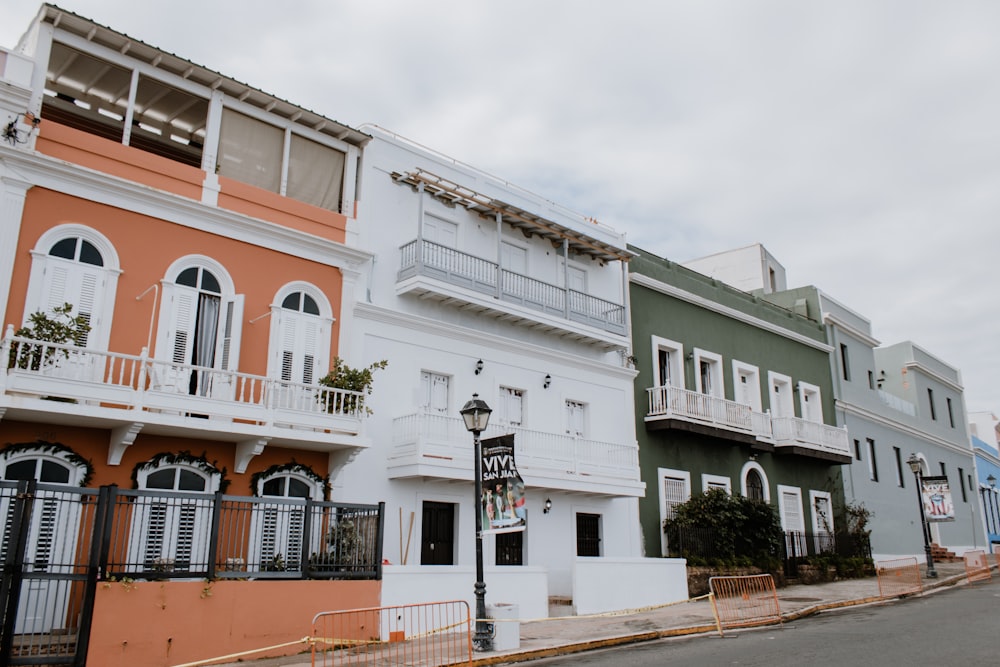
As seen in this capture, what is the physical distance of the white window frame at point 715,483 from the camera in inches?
981

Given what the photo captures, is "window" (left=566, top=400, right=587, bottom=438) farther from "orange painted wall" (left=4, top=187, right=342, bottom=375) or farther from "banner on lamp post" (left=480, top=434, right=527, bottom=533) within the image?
"banner on lamp post" (left=480, top=434, right=527, bottom=533)

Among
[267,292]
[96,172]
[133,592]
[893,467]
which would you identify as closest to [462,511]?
[267,292]

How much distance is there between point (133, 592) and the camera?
37.3 feet

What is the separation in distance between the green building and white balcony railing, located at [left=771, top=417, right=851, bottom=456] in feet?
0.12

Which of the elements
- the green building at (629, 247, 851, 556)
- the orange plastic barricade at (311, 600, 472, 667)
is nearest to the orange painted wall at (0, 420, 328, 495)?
the orange plastic barricade at (311, 600, 472, 667)

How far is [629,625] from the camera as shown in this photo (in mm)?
15695

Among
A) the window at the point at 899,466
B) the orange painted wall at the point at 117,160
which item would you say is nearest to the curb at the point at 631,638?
the orange painted wall at the point at 117,160

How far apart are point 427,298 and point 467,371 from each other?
6.56 ft

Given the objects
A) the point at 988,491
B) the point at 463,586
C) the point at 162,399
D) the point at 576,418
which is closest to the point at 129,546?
the point at 162,399

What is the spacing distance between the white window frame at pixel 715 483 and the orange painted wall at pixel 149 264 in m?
12.8

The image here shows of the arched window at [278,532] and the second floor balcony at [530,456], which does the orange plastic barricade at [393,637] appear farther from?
the second floor balcony at [530,456]

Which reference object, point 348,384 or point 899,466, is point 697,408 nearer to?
point 348,384

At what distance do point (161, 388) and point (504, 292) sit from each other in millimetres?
8674

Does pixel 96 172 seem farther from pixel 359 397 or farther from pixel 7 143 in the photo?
pixel 359 397
